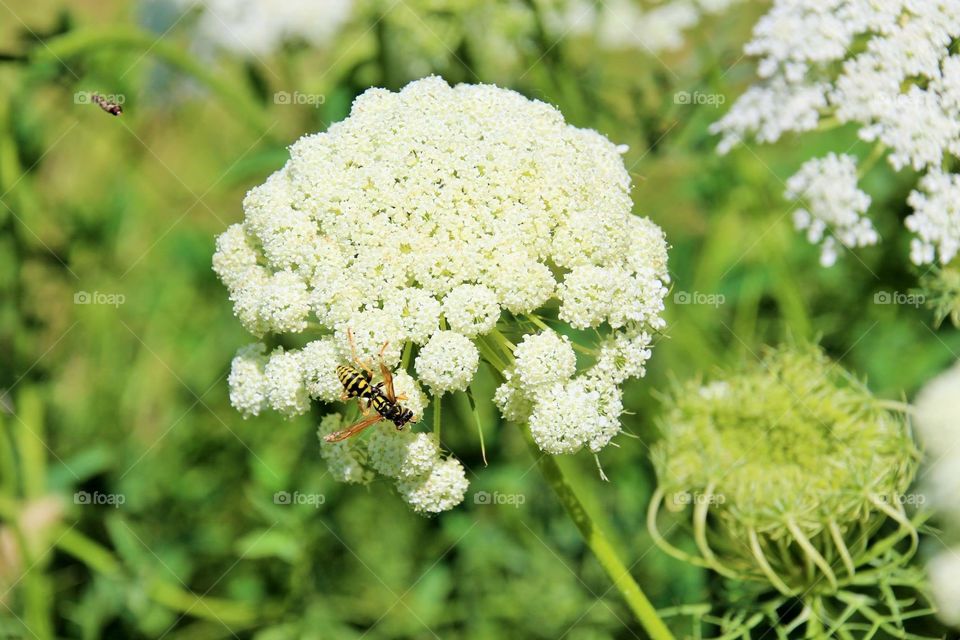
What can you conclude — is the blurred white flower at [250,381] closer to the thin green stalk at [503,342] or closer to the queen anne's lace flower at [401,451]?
the queen anne's lace flower at [401,451]

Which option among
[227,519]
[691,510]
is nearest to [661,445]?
[691,510]

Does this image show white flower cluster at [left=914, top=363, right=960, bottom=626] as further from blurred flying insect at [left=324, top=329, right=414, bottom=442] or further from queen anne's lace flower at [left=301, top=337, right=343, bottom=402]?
queen anne's lace flower at [left=301, top=337, right=343, bottom=402]

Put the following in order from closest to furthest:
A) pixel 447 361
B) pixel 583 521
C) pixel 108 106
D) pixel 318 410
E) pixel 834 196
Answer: pixel 447 361, pixel 583 521, pixel 834 196, pixel 108 106, pixel 318 410

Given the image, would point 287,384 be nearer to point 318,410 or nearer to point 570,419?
point 570,419

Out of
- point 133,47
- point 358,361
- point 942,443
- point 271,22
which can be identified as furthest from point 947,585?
point 271,22

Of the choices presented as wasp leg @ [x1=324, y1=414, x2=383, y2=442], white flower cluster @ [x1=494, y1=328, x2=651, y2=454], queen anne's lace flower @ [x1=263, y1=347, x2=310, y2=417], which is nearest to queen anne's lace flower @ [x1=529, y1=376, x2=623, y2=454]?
white flower cluster @ [x1=494, y1=328, x2=651, y2=454]

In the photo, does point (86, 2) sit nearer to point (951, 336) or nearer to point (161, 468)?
point (161, 468)

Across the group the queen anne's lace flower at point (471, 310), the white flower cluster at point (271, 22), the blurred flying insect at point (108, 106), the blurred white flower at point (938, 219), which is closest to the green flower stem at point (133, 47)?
the blurred flying insect at point (108, 106)
